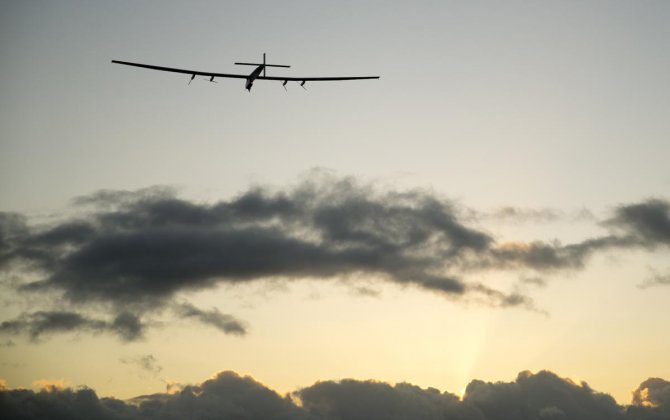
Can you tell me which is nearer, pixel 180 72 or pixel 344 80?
pixel 180 72

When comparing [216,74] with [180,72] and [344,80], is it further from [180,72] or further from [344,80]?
[344,80]

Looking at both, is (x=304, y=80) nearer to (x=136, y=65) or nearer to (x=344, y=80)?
(x=344, y=80)

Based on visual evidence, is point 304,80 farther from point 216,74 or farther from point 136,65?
point 136,65

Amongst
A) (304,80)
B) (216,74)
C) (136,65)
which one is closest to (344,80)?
(304,80)

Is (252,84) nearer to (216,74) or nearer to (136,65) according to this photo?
(216,74)

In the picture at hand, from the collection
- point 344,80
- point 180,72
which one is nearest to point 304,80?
point 344,80
